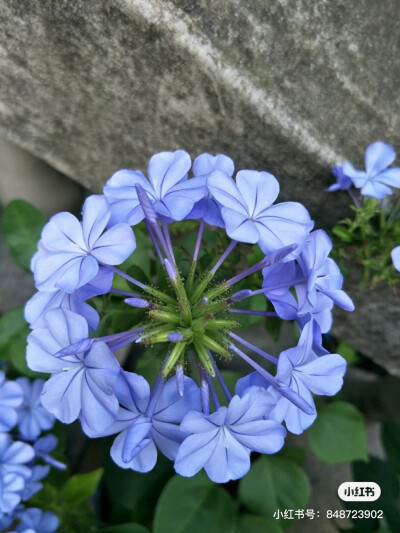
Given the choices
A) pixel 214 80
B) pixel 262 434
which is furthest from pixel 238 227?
pixel 214 80

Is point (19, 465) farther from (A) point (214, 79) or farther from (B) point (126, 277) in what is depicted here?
(A) point (214, 79)

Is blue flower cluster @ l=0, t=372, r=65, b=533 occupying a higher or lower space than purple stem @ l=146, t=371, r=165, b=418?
lower

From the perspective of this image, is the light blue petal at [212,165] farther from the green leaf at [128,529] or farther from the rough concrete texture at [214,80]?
the green leaf at [128,529]

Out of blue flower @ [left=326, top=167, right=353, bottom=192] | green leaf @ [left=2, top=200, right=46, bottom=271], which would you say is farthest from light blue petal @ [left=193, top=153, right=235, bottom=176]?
green leaf @ [left=2, top=200, right=46, bottom=271]

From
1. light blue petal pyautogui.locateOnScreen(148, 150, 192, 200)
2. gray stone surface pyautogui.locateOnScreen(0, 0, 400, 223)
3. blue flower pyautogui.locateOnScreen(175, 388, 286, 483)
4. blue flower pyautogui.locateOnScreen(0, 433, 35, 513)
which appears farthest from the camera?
blue flower pyautogui.locateOnScreen(0, 433, 35, 513)

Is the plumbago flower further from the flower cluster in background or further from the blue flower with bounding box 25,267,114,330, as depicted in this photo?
the flower cluster in background
